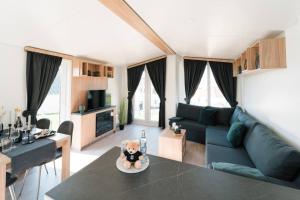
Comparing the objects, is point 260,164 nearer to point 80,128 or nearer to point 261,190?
point 261,190

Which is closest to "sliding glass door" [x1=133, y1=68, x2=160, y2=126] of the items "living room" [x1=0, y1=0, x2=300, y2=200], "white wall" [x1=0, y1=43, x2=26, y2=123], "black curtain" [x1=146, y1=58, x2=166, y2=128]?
→ "black curtain" [x1=146, y1=58, x2=166, y2=128]

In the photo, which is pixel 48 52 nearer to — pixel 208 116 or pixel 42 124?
pixel 42 124

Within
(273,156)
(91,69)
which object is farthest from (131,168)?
(91,69)

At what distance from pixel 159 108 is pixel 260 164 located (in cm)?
372

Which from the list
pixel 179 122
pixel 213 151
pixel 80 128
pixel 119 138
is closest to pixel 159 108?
pixel 179 122

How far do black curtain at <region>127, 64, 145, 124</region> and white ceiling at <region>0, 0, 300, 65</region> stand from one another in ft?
7.49

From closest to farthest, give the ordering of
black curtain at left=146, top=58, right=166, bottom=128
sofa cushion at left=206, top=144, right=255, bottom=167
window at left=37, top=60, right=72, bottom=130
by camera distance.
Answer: sofa cushion at left=206, top=144, right=255, bottom=167, window at left=37, top=60, right=72, bottom=130, black curtain at left=146, top=58, right=166, bottom=128

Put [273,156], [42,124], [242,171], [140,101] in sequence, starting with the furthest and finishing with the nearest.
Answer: [140,101]
[42,124]
[273,156]
[242,171]

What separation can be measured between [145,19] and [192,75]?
289cm

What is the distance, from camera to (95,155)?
3.29 m

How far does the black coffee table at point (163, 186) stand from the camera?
86cm

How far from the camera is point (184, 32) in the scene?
2898 millimetres

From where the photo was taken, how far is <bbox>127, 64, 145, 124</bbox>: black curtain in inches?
221

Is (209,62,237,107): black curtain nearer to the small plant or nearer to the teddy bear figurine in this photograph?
the small plant
